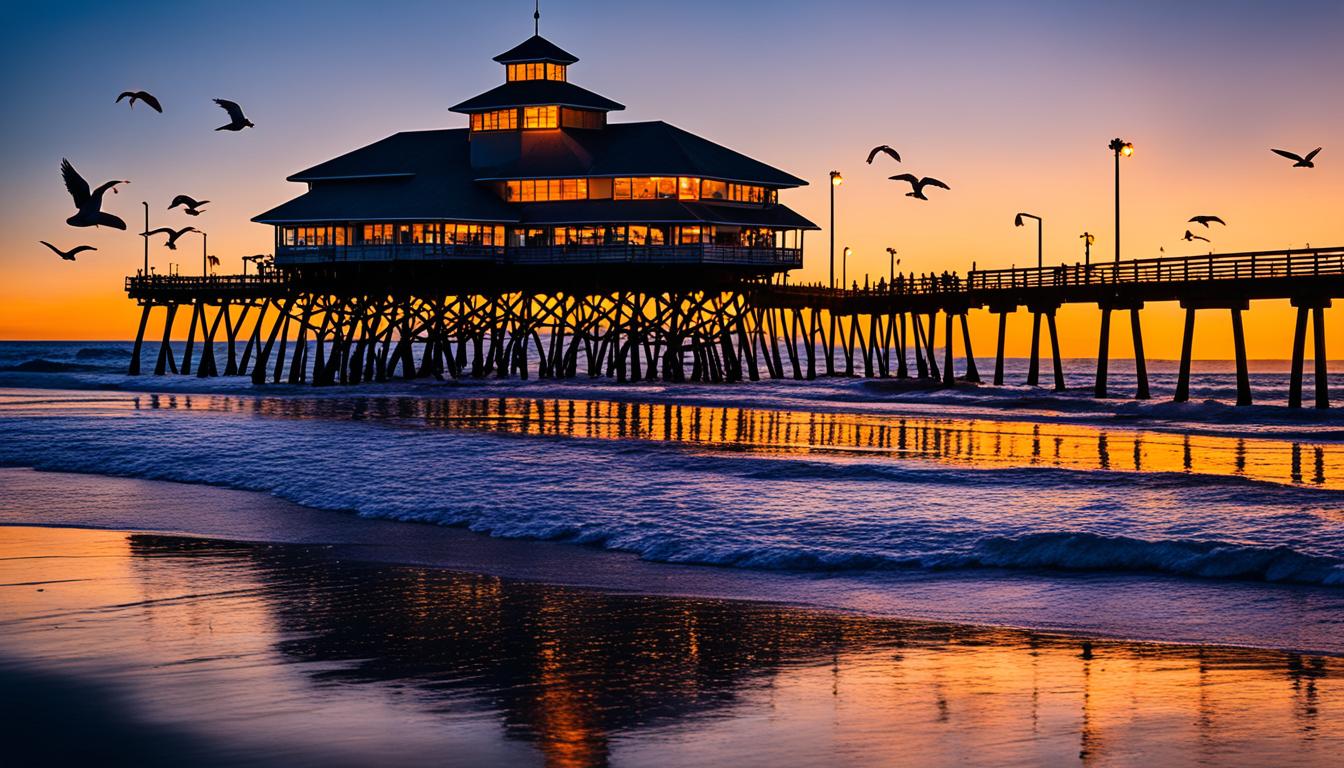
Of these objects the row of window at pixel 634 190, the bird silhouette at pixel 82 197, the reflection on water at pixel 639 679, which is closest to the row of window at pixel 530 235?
the row of window at pixel 634 190

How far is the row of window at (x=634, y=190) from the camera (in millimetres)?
67000

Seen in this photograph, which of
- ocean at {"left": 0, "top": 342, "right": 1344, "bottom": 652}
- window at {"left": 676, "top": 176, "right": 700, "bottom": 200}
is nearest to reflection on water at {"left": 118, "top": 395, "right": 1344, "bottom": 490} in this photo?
ocean at {"left": 0, "top": 342, "right": 1344, "bottom": 652}

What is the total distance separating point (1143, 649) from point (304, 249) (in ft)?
196

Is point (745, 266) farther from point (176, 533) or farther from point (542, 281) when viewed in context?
point (176, 533)

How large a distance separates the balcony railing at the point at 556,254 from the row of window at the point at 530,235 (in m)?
0.57

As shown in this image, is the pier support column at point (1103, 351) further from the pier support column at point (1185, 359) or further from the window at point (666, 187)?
the window at point (666, 187)

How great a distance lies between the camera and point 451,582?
16.3 m

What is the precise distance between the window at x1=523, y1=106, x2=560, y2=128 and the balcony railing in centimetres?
735

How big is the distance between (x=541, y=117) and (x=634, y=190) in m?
7.76

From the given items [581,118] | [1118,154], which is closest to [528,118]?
[581,118]

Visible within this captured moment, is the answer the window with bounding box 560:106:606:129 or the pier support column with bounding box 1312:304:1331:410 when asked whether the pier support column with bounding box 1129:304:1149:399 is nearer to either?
the pier support column with bounding box 1312:304:1331:410

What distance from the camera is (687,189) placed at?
220 ft

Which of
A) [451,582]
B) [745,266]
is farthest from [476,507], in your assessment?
[745,266]

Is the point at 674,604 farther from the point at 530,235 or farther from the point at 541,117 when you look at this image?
the point at 541,117
